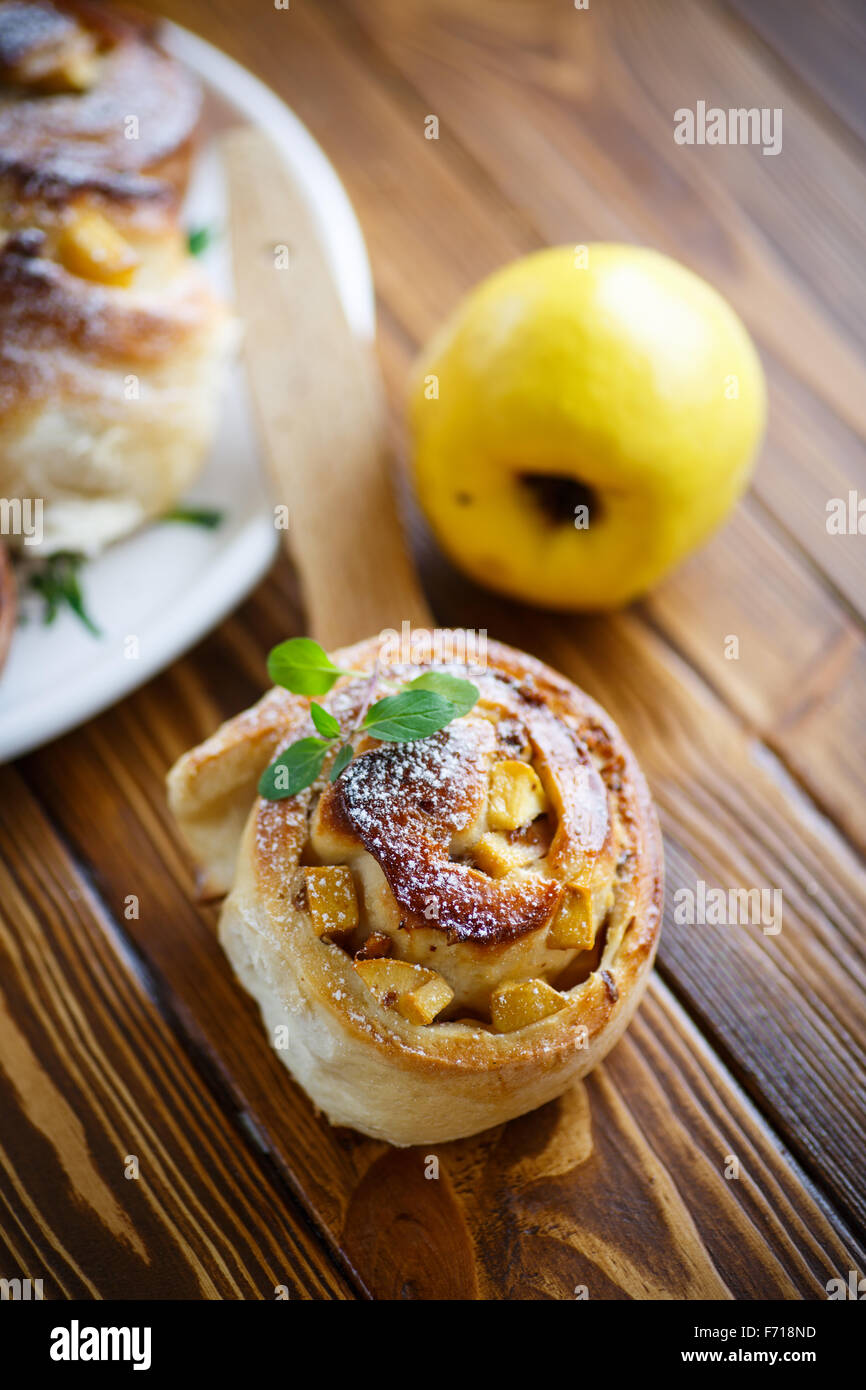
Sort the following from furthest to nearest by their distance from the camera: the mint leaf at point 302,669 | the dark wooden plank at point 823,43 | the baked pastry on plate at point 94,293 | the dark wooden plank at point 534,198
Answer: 1. the dark wooden plank at point 823,43
2. the dark wooden plank at point 534,198
3. the baked pastry on plate at point 94,293
4. the mint leaf at point 302,669

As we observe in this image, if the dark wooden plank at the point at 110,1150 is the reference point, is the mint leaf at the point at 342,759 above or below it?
above

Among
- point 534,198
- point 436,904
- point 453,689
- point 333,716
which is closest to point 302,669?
point 333,716

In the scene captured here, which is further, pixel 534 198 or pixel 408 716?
pixel 534 198

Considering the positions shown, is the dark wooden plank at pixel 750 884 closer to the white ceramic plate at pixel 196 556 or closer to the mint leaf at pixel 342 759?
the white ceramic plate at pixel 196 556

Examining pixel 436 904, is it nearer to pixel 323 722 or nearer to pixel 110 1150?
→ pixel 323 722

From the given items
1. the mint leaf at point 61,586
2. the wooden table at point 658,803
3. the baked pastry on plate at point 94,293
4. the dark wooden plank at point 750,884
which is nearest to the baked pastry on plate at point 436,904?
the wooden table at point 658,803

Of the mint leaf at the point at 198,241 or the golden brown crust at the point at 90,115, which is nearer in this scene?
the golden brown crust at the point at 90,115

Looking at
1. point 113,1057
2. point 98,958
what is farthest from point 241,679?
point 113,1057
